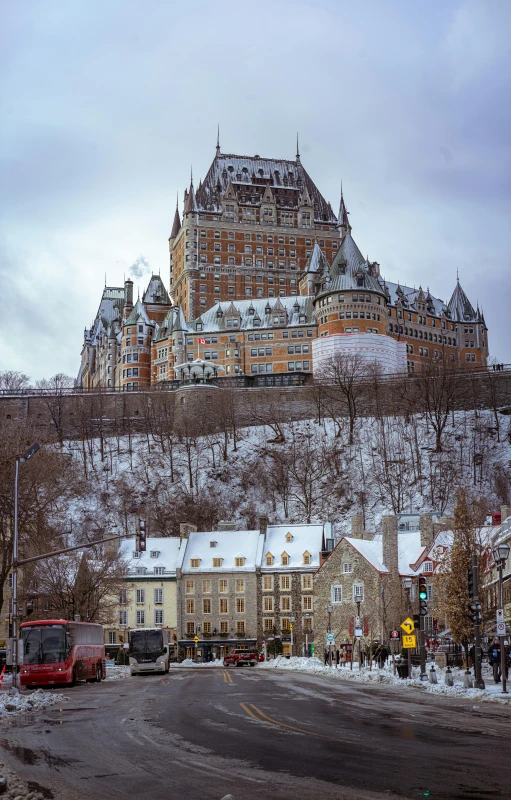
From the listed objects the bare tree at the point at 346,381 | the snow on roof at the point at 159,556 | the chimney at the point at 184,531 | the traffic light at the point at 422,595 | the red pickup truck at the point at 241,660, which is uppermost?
the bare tree at the point at 346,381

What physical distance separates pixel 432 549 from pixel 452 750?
64.4 metres

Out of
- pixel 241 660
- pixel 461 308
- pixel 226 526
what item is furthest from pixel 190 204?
pixel 241 660

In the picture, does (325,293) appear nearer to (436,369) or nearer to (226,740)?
(436,369)

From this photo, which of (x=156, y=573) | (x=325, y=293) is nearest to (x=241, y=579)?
(x=156, y=573)

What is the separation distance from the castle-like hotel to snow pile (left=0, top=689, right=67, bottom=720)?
11415 centimetres

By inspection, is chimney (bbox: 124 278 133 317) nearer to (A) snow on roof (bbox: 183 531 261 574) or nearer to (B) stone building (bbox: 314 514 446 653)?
(A) snow on roof (bbox: 183 531 261 574)

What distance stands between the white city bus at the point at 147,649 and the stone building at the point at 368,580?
2015cm

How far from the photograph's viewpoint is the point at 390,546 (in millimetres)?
80375

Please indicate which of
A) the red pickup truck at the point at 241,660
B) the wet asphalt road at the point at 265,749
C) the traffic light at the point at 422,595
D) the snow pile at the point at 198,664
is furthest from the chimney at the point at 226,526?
the wet asphalt road at the point at 265,749

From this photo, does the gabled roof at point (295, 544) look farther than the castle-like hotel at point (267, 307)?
No

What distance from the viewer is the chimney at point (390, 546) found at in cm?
7956

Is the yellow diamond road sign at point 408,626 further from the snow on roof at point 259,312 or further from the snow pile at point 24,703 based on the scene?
the snow on roof at point 259,312

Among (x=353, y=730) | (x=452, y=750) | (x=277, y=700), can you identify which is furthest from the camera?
(x=277, y=700)

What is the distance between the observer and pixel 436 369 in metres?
142
